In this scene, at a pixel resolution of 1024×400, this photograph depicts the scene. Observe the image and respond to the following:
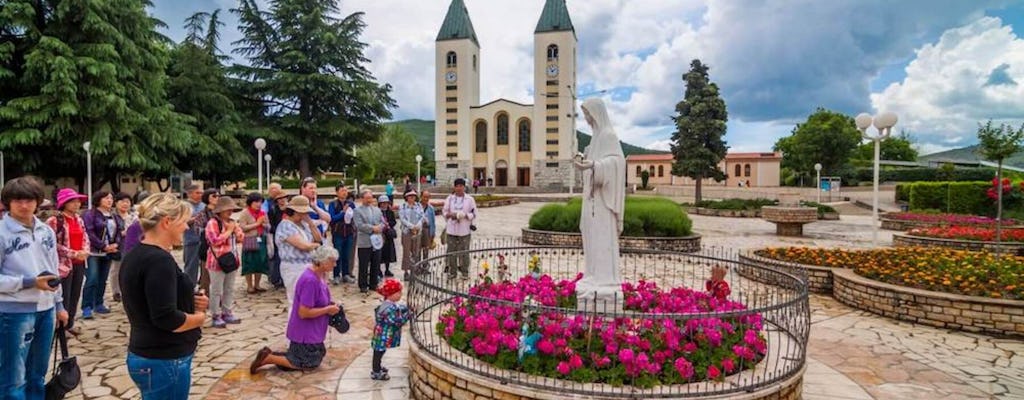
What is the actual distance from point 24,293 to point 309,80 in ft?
88.3

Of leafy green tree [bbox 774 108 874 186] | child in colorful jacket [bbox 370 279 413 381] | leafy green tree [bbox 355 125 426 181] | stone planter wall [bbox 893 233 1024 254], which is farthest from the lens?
leafy green tree [bbox 355 125 426 181]

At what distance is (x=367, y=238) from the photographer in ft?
27.0

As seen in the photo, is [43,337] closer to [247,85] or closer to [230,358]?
[230,358]

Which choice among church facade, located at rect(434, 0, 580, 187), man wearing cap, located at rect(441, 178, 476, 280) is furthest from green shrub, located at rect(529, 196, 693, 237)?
church facade, located at rect(434, 0, 580, 187)

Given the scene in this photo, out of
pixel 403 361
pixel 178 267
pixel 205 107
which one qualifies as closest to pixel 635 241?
pixel 403 361

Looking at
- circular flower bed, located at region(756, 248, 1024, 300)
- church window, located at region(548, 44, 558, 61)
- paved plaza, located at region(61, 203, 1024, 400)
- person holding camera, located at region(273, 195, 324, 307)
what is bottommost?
paved plaza, located at region(61, 203, 1024, 400)

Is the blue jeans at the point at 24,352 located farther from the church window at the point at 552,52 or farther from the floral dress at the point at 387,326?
the church window at the point at 552,52

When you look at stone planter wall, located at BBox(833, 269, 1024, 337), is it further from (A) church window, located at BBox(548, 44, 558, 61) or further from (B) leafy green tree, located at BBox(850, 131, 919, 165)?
(B) leafy green tree, located at BBox(850, 131, 919, 165)

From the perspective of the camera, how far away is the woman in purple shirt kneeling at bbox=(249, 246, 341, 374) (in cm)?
459

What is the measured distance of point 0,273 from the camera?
3.50m

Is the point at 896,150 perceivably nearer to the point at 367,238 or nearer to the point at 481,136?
the point at 481,136

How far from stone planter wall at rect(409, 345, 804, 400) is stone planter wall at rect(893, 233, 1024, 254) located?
39.9 feet

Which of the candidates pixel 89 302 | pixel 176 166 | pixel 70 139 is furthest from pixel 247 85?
pixel 89 302

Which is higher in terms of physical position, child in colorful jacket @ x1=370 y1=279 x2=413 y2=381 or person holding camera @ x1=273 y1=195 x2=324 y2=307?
person holding camera @ x1=273 y1=195 x2=324 y2=307
